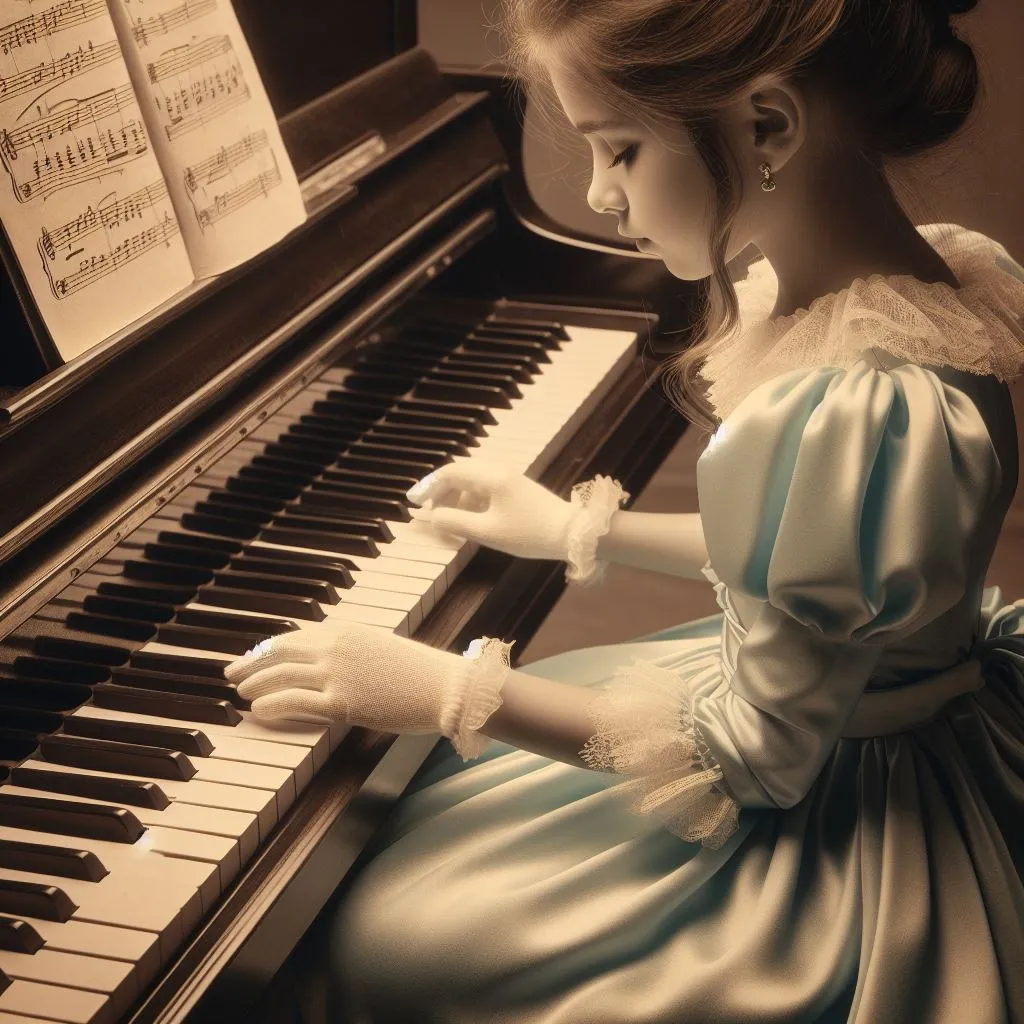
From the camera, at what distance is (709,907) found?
Result: 116 cm

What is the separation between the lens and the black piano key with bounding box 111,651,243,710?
1.21 metres

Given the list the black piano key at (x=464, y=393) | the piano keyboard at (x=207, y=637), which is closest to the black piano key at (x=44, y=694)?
the piano keyboard at (x=207, y=637)

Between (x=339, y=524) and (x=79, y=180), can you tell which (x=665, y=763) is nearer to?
(x=339, y=524)

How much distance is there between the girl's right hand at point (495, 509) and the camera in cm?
150

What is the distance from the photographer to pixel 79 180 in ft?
4.11

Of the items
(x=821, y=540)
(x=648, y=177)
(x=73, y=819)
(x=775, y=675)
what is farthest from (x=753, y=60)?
(x=73, y=819)

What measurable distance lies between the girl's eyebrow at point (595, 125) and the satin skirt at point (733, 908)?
601 mm

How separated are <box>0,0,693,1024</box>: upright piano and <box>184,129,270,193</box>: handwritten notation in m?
0.10

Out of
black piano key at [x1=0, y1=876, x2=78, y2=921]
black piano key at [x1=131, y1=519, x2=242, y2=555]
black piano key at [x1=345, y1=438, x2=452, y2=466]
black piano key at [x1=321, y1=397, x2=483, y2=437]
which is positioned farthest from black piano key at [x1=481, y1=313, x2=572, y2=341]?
black piano key at [x1=0, y1=876, x2=78, y2=921]

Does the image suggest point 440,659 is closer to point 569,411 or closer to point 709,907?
point 709,907

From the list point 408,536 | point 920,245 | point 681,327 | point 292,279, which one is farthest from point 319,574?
point 681,327

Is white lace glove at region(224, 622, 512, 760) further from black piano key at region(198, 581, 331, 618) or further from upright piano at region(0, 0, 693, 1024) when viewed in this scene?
black piano key at region(198, 581, 331, 618)

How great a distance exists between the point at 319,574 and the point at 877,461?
0.62 m

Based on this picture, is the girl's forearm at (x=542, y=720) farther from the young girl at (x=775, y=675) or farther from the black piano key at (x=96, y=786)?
the black piano key at (x=96, y=786)
